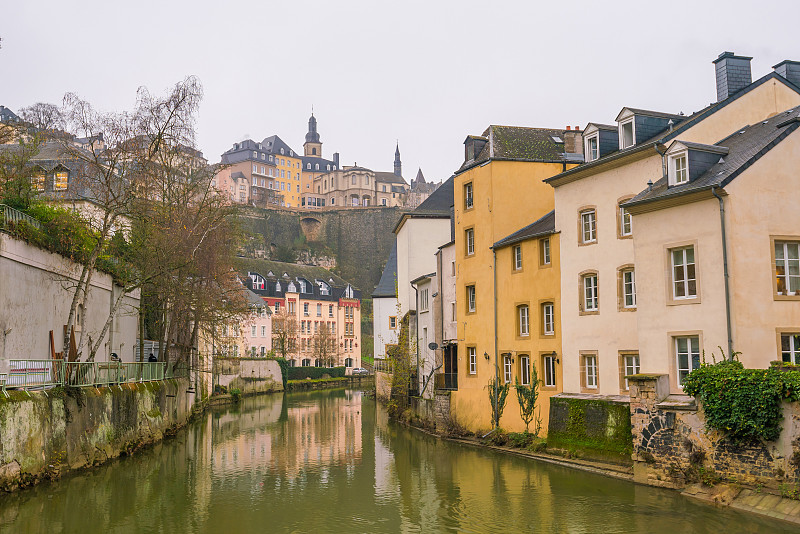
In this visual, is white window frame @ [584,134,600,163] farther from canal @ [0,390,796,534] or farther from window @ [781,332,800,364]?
canal @ [0,390,796,534]

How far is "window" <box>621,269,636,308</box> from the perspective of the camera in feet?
71.8

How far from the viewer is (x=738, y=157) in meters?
18.4

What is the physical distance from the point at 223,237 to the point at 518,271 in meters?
13.9

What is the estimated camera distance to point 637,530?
47.2 ft

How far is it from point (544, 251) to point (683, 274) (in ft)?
25.4

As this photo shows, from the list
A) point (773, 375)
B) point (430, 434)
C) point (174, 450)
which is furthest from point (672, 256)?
point (174, 450)

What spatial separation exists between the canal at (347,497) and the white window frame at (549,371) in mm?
2784

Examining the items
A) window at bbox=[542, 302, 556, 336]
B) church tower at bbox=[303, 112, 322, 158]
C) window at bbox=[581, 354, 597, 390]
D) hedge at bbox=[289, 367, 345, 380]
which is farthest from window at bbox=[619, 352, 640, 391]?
church tower at bbox=[303, 112, 322, 158]

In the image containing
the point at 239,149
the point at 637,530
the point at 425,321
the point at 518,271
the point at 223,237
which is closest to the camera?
the point at 637,530

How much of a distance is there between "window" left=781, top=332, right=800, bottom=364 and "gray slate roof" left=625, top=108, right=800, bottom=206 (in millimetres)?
3793

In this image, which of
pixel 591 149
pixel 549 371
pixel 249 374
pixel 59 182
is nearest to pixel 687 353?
pixel 549 371

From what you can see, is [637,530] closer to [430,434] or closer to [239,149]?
[430,434]

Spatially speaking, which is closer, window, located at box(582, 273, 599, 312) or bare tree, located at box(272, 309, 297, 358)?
window, located at box(582, 273, 599, 312)

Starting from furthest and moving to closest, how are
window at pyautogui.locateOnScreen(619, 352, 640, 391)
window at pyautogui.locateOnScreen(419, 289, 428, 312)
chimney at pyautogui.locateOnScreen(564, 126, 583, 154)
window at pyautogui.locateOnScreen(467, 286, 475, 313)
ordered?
1. window at pyautogui.locateOnScreen(419, 289, 428, 312)
2. window at pyautogui.locateOnScreen(467, 286, 475, 313)
3. chimney at pyautogui.locateOnScreen(564, 126, 583, 154)
4. window at pyautogui.locateOnScreen(619, 352, 640, 391)
